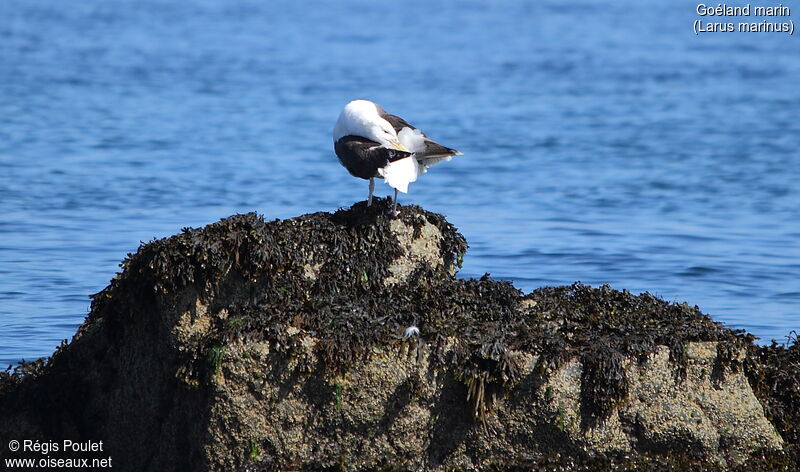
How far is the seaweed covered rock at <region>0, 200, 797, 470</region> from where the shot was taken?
5484mm

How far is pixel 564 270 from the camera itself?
1071cm

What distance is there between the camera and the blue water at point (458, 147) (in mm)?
10898

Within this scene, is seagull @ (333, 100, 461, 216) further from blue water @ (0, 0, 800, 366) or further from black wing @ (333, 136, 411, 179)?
blue water @ (0, 0, 800, 366)

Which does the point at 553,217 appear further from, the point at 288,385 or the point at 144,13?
the point at 144,13

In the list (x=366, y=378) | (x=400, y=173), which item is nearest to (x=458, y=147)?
(x=400, y=173)

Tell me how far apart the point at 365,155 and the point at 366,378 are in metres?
1.65

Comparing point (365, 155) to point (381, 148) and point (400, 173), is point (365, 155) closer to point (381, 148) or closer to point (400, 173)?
point (381, 148)

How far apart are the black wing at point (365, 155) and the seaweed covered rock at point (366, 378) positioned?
1.83 feet

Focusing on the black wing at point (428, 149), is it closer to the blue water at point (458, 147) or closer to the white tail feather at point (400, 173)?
the white tail feather at point (400, 173)

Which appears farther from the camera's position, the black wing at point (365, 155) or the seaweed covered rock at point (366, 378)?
the black wing at point (365, 155)

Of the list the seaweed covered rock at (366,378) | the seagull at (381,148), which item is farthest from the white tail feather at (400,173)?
the seaweed covered rock at (366,378)

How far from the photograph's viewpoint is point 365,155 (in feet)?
21.8

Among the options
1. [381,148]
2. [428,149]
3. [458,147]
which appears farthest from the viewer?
[458,147]

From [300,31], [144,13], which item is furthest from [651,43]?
[144,13]
